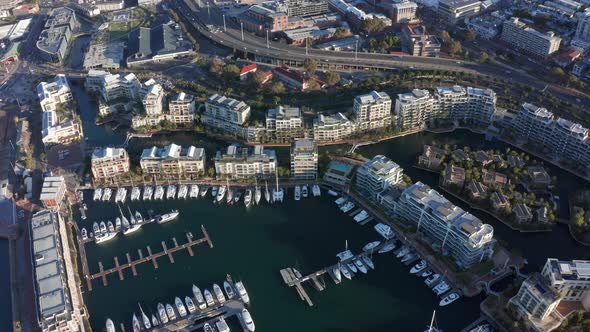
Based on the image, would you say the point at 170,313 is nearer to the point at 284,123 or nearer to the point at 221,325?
the point at 221,325

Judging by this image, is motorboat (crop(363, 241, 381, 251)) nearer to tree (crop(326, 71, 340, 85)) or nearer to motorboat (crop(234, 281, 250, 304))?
motorboat (crop(234, 281, 250, 304))

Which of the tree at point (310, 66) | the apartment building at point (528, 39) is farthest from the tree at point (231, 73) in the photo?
the apartment building at point (528, 39)

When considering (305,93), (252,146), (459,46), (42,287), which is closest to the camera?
(42,287)

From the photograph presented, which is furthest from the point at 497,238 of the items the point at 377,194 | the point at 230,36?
the point at 230,36

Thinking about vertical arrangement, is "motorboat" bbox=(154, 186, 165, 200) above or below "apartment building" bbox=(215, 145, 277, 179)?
below

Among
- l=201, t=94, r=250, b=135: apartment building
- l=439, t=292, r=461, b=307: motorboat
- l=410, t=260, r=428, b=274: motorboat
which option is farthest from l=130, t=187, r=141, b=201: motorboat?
l=439, t=292, r=461, b=307: motorboat

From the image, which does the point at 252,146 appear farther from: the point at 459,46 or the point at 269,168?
the point at 459,46
